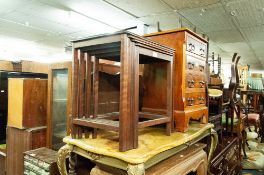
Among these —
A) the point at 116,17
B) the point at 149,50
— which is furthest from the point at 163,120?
the point at 116,17


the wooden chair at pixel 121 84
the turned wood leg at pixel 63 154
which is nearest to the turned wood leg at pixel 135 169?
the wooden chair at pixel 121 84

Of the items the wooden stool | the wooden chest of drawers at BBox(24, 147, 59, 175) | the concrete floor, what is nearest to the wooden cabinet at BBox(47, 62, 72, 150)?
the wooden chest of drawers at BBox(24, 147, 59, 175)

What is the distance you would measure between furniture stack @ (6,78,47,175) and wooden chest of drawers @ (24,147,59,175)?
327 mm

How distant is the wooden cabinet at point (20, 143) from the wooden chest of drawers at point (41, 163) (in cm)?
29

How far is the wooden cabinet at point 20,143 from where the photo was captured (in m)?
2.70

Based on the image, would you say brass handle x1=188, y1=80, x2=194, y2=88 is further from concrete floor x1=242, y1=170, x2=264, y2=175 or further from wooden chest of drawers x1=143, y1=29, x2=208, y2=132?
concrete floor x1=242, y1=170, x2=264, y2=175

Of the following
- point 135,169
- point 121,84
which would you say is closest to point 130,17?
point 121,84

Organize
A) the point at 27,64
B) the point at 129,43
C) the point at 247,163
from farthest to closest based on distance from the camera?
the point at 247,163 < the point at 27,64 < the point at 129,43

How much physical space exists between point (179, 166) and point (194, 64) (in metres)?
1.02

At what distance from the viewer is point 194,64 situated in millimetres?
2199

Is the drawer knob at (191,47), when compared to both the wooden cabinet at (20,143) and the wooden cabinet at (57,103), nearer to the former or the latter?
the wooden cabinet at (57,103)

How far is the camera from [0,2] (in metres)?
3.73

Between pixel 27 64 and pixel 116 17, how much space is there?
196 centimetres

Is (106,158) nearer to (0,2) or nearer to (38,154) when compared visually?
(38,154)
